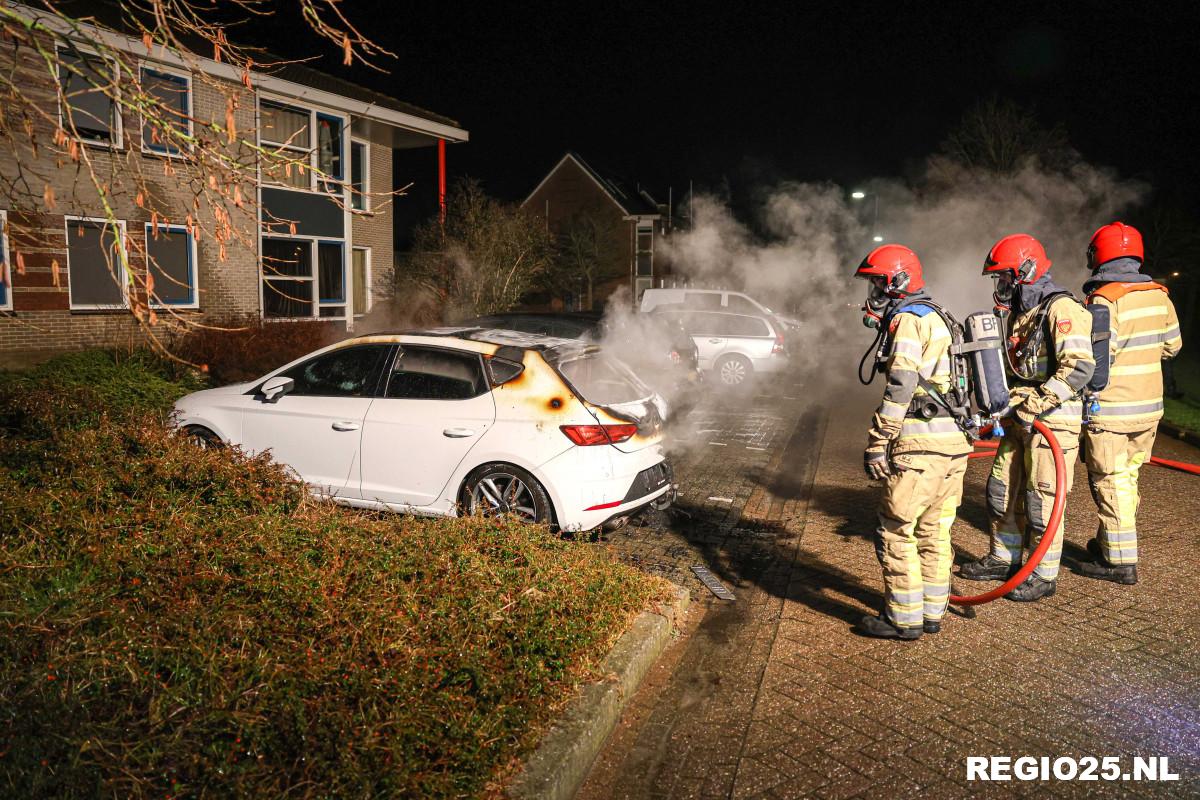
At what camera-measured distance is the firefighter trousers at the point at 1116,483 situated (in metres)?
5.29

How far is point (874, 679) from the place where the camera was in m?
4.03

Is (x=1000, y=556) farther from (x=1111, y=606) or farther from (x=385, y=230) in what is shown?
(x=385, y=230)

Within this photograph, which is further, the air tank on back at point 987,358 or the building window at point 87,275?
the building window at point 87,275

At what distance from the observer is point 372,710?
2730mm

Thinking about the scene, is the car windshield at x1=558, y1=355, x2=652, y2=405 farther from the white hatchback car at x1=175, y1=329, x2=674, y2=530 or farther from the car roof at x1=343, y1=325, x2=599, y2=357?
the car roof at x1=343, y1=325, x2=599, y2=357

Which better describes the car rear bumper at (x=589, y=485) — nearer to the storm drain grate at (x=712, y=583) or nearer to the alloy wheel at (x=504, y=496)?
the alloy wheel at (x=504, y=496)


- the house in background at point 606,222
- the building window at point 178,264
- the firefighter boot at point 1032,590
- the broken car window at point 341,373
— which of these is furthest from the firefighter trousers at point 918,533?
the house in background at point 606,222

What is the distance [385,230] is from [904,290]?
1917 centimetres

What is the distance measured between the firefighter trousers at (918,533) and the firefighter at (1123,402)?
1.58m

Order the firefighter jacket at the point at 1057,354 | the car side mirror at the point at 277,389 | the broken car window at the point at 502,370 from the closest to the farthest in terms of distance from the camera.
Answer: the firefighter jacket at the point at 1057,354
the broken car window at the point at 502,370
the car side mirror at the point at 277,389

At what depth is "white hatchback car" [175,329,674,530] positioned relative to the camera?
219 inches

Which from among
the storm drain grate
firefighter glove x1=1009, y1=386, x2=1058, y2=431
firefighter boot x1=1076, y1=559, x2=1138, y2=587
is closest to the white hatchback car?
the storm drain grate

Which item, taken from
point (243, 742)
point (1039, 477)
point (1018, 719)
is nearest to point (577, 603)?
point (243, 742)

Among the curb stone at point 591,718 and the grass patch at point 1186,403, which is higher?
the grass patch at point 1186,403
